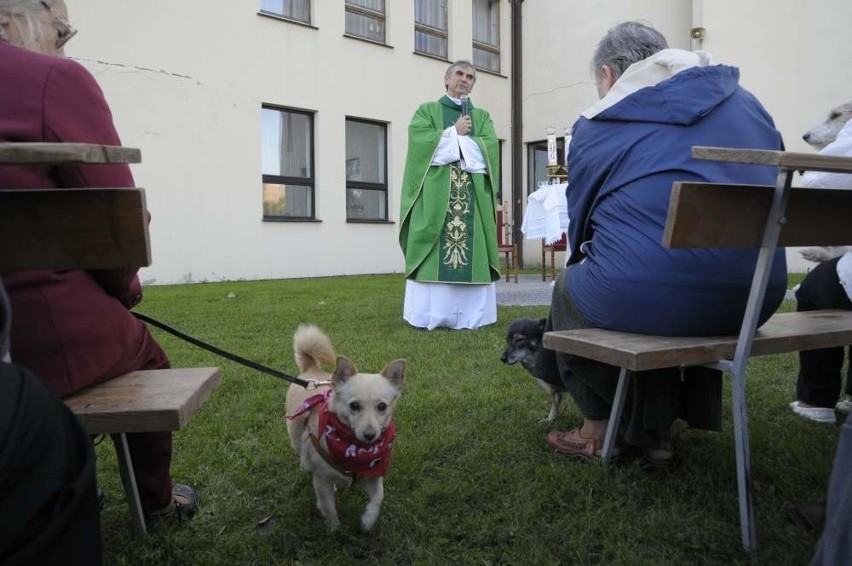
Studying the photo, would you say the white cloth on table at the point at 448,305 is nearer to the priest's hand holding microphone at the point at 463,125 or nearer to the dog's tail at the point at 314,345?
the priest's hand holding microphone at the point at 463,125

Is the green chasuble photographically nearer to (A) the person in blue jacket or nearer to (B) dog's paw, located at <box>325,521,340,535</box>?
(A) the person in blue jacket

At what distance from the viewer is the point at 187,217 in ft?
37.1

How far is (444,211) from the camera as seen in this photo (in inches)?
244

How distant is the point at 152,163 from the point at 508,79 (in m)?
8.28

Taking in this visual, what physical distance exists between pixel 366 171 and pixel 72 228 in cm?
1255

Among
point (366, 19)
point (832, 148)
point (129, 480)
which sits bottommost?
point (129, 480)

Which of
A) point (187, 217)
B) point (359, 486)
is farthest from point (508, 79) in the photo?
point (359, 486)

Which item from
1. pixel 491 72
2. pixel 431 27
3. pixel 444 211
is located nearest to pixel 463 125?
pixel 444 211

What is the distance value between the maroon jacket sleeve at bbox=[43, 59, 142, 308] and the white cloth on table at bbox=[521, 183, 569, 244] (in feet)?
27.6

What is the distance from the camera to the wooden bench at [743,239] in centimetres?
171

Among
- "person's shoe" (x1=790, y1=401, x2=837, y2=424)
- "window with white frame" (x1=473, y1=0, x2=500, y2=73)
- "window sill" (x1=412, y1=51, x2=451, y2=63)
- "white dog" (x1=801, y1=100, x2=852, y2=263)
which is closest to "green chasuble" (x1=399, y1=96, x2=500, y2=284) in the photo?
"white dog" (x1=801, y1=100, x2=852, y2=263)

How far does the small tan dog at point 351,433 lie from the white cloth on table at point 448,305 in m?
3.87

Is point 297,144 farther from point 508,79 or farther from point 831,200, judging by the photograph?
point 831,200

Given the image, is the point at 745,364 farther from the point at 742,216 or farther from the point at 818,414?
the point at 818,414
